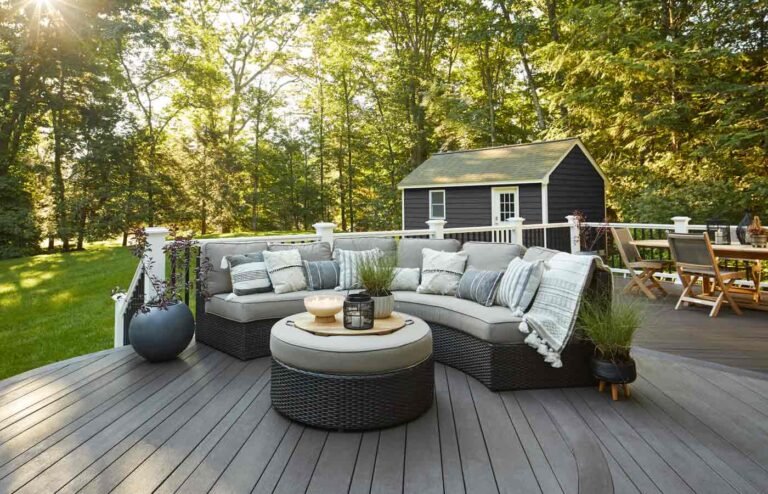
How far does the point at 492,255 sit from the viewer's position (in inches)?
153

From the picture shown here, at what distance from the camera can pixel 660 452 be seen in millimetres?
2217

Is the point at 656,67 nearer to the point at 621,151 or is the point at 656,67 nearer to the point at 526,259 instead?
the point at 621,151

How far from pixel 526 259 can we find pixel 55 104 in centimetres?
1283

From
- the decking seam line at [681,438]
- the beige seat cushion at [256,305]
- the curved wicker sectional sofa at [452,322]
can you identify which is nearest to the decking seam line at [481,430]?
the curved wicker sectional sofa at [452,322]

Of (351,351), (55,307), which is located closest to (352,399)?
(351,351)

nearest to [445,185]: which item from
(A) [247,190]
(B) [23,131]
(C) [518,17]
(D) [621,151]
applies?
(D) [621,151]

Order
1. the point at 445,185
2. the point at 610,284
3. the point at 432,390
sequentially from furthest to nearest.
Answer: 1. the point at 445,185
2. the point at 610,284
3. the point at 432,390

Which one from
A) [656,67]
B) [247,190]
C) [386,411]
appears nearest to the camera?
[386,411]

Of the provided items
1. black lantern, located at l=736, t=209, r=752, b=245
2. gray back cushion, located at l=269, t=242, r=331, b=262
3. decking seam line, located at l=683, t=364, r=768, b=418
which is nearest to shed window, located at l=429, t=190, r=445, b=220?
black lantern, located at l=736, t=209, r=752, b=245

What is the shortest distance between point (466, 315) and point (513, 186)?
8673 mm

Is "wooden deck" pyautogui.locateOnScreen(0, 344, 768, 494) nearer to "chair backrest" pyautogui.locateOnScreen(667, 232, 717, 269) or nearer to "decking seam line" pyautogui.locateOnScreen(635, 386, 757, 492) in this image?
"decking seam line" pyautogui.locateOnScreen(635, 386, 757, 492)

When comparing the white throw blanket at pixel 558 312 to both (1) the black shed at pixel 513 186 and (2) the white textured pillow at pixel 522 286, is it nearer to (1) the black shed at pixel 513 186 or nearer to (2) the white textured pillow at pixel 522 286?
(2) the white textured pillow at pixel 522 286

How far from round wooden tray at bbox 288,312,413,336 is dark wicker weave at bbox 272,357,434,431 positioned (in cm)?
28

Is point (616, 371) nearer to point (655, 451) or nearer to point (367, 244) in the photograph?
point (655, 451)
